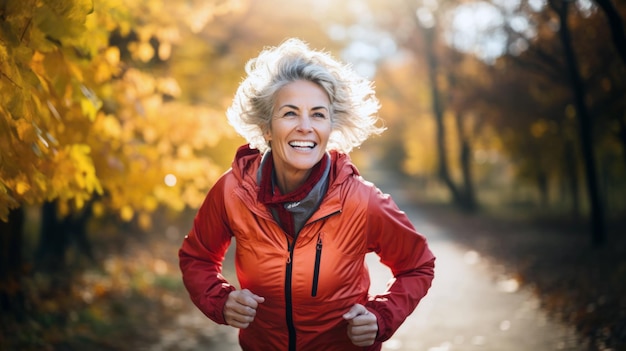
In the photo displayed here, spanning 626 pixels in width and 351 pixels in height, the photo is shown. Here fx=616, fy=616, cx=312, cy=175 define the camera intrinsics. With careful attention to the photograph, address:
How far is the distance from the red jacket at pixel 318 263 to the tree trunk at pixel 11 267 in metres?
4.24

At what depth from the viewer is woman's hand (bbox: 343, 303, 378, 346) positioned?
2561mm

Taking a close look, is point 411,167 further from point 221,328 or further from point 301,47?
point 301,47

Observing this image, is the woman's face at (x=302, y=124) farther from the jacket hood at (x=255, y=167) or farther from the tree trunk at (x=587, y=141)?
the tree trunk at (x=587, y=141)

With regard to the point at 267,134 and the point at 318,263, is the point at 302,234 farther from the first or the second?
the point at 267,134

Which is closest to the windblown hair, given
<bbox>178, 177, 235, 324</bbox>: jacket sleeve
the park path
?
<bbox>178, 177, 235, 324</bbox>: jacket sleeve

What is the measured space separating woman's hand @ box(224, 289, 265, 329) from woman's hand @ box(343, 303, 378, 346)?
1.24ft

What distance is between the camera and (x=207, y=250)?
2.90 m

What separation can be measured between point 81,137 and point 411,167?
3515cm

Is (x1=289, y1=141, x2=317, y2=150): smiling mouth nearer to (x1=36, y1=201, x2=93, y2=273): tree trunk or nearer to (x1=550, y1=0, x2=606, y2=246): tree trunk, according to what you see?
(x1=36, y1=201, x2=93, y2=273): tree trunk

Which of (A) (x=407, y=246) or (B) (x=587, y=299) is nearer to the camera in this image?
(A) (x=407, y=246)

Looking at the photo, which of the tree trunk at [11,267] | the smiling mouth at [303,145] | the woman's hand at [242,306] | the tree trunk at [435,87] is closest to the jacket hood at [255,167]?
the smiling mouth at [303,145]

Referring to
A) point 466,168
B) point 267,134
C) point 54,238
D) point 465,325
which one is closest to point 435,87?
point 466,168

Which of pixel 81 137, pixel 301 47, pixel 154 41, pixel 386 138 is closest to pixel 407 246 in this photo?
pixel 301 47

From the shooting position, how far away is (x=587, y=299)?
7.86m
